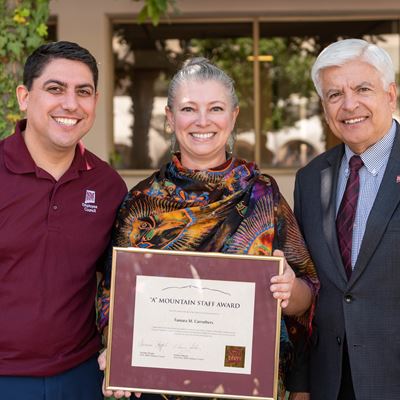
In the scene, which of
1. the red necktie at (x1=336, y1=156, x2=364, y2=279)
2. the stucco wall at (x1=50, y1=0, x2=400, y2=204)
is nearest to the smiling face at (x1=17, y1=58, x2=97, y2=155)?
the red necktie at (x1=336, y1=156, x2=364, y2=279)

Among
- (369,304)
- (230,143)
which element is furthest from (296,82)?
(369,304)

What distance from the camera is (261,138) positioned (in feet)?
27.9

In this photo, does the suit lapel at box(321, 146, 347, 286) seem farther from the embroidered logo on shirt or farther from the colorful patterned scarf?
the embroidered logo on shirt

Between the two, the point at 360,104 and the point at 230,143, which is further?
the point at 230,143

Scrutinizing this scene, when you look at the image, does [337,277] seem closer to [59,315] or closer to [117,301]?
[117,301]

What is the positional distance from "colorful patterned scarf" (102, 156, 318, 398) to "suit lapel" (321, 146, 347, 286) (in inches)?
4.4

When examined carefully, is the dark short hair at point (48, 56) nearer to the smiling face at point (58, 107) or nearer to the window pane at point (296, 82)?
the smiling face at point (58, 107)

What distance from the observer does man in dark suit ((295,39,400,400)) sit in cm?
258

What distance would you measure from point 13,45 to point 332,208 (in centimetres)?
233

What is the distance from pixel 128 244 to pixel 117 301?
14.0 inches

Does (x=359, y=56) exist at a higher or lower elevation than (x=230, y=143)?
higher

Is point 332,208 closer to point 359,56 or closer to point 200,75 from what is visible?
point 359,56

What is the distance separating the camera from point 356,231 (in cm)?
268

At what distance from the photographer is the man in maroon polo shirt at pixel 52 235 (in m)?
2.63
